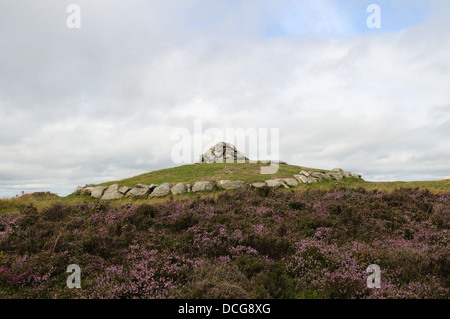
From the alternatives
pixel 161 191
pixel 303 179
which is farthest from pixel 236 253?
pixel 303 179

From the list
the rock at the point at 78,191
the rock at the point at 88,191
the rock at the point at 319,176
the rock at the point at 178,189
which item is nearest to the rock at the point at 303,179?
the rock at the point at 319,176

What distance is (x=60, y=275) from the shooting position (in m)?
6.04

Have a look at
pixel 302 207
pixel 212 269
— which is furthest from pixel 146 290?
pixel 302 207

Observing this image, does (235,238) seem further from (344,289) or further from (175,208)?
(175,208)

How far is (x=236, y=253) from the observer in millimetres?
6922

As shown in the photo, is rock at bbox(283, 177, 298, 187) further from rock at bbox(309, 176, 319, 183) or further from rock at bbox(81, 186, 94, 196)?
rock at bbox(81, 186, 94, 196)

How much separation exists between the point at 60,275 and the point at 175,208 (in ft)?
20.6

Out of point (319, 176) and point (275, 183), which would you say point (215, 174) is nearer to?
point (275, 183)

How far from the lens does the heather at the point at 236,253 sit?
5.13 m

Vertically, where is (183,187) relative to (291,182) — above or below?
below

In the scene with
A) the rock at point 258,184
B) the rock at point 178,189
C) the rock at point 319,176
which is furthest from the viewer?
the rock at point 319,176

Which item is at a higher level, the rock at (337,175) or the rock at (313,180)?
the rock at (337,175)

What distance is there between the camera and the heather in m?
5.13

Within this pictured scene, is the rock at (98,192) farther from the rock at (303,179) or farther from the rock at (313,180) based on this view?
the rock at (313,180)
